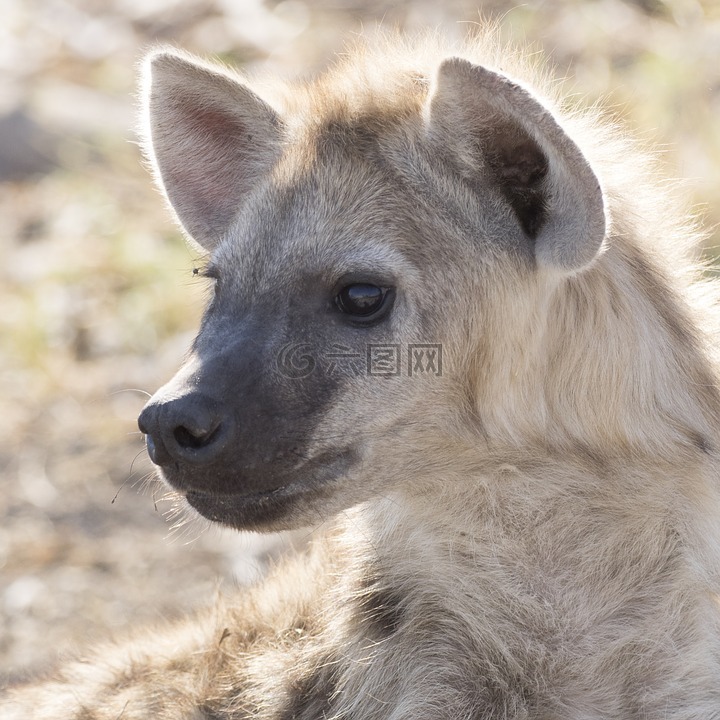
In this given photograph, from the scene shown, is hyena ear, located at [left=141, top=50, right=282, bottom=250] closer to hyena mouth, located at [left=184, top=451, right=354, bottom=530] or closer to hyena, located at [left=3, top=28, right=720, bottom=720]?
hyena, located at [left=3, top=28, right=720, bottom=720]

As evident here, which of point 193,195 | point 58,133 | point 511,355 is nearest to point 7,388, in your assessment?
point 58,133

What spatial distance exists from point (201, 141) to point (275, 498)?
0.91m

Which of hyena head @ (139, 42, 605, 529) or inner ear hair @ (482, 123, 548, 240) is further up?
inner ear hair @ (482, 123, 548, 240)

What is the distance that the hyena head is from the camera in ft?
6.86

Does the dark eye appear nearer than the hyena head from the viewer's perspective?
No

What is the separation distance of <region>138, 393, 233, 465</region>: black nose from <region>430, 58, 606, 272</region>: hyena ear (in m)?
0.63

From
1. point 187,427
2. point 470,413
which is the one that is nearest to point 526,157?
point 470,413

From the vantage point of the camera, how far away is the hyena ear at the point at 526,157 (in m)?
1.99

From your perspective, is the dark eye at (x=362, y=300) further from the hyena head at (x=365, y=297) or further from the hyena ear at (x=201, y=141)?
the hyena ear at (x=201, y=141)

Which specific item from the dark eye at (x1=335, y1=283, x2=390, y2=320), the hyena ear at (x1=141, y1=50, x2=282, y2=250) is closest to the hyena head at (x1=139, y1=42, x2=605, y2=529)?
the dark eye at (x1=335, y1=283, x2=390, y2=320)

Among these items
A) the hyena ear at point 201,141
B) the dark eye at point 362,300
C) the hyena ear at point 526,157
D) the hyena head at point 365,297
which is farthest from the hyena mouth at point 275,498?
the hyena ear at point 201,141

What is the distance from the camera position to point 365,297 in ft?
7.24

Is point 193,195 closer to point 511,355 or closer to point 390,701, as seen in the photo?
point 511,355

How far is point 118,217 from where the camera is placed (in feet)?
19.5
